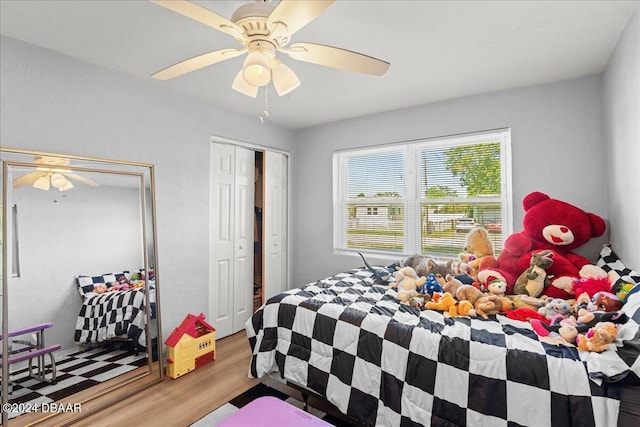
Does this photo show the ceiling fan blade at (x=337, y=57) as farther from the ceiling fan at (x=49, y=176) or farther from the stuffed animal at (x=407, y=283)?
the ceiling fan at (x=49, y=176)

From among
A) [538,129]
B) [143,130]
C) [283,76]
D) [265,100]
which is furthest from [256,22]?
[538,129]

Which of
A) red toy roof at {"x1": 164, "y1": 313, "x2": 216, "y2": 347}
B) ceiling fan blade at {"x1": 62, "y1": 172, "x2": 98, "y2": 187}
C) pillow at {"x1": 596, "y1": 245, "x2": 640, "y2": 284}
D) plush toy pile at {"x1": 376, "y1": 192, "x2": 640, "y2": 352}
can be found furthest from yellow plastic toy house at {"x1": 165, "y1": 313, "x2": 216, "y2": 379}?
pillow at {"x1": 596, "y1": 245, "x2": 640, "y2": 284}

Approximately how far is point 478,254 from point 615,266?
84cm

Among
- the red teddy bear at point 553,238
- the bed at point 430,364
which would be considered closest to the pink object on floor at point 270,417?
the bed at point 430,364

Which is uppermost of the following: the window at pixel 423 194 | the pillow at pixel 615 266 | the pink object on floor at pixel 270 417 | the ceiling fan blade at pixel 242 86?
the ceiling fan blade at pixel 242 86

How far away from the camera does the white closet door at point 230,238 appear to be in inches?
128

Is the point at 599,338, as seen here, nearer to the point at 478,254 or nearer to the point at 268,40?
the point at 478,254

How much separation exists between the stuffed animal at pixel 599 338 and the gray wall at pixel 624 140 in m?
0.63

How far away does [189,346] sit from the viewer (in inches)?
101

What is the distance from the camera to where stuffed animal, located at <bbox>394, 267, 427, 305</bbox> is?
2129 mm

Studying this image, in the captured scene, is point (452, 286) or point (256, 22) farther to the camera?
point (452, 286)

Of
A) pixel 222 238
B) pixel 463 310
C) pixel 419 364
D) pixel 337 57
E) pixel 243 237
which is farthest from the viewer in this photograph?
pixel 243 237

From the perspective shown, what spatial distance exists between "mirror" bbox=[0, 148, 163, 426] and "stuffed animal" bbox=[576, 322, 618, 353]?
2800 millimetres

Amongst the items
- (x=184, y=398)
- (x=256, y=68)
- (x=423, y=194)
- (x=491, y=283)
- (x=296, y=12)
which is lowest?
(x=184, y=398)
